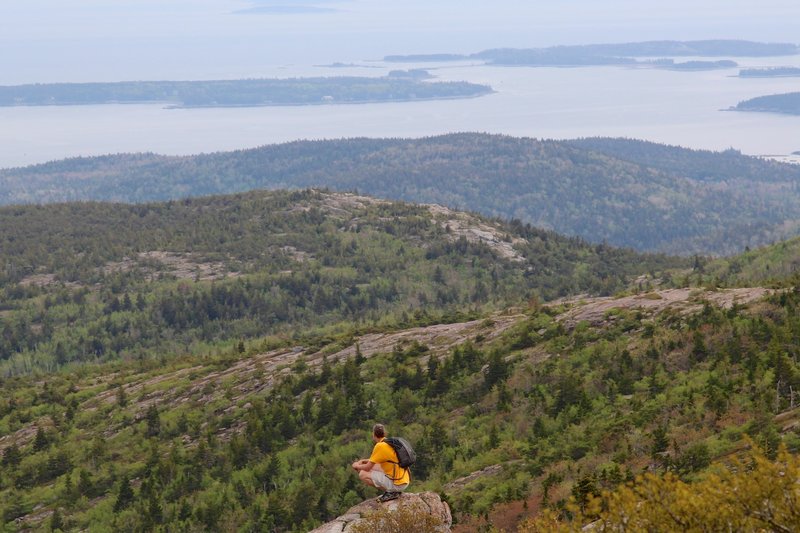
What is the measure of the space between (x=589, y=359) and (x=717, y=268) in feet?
139

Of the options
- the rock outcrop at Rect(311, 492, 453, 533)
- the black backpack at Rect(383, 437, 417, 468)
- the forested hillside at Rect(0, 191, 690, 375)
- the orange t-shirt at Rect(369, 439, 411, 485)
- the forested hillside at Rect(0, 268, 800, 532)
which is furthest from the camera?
the forested hillside at Rect(0, 191, 690, 375)

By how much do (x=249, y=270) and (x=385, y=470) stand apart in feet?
304

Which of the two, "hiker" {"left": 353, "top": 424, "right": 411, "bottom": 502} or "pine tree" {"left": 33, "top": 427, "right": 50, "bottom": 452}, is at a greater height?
"hiker" {"left": 353, "top": 424, "right": 411, "bottom": 502}

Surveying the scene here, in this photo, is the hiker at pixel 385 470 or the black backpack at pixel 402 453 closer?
the black backpack at pixel 402 453

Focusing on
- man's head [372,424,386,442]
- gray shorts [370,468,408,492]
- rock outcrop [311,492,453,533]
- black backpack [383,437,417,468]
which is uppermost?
man's head [372,424,386,442]

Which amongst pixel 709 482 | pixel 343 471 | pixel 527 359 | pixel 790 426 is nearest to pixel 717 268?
pixel 527 359

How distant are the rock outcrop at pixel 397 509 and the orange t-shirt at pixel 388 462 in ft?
1.25

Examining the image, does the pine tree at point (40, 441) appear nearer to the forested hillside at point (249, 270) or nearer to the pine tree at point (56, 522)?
the pine tree at point (56, 522)

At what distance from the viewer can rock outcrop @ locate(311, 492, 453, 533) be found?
20.0 m

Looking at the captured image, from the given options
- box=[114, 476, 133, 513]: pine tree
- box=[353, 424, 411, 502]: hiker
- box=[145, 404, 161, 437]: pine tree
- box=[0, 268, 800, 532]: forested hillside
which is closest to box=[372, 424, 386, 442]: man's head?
box=[353, 424, 411, 502]: hiker

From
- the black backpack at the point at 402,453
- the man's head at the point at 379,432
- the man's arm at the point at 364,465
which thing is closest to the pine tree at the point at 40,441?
the man's arm at the point at 364,465

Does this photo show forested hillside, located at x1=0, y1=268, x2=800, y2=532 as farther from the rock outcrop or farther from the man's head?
the man's head

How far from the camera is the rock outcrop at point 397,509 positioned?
2002cm

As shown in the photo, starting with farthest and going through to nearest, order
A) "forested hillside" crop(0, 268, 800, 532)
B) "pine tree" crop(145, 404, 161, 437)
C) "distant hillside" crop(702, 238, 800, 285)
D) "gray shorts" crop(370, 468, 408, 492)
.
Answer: "distant hillside" crop(702, 238, 800, 285) < "pine tree" crop(145, 404, 161, 437) < "forested hillside" crop(0, 268, 800, 532) < "gray shorts" crop(370, 468, 408, 492)
